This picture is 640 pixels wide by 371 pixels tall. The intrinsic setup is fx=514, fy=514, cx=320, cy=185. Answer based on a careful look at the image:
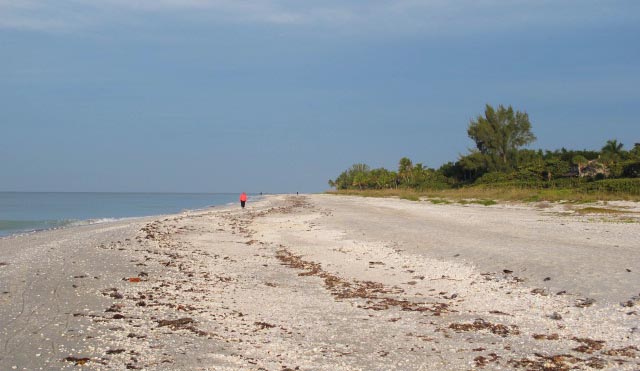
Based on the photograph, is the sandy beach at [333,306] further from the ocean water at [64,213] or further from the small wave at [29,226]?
the ocean water at [64,213]

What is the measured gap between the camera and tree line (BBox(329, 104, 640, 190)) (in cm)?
5684

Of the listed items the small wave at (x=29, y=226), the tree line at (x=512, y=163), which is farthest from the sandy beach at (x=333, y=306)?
the tree line at (x=512, y=163)

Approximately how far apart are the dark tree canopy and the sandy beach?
67282mm

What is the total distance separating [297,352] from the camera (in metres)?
6.52

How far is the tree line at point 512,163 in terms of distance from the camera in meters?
56.8

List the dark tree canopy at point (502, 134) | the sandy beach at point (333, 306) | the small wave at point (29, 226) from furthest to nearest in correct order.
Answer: the dark tree canopy at point (502, 134), the small wave at point (29, 226), the sandy beach at point (333, 306)

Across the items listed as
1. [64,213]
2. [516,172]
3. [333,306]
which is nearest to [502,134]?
[516,172]

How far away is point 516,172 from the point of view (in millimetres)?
67938

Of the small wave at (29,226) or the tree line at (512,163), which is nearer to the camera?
the small wave at (29,226)

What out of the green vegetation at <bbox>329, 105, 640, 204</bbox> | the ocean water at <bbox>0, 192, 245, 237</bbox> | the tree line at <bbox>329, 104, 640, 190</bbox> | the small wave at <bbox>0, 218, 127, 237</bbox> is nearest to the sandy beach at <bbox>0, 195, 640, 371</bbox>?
the small wave at <bbox>0, 218, 127, 237</bbox>

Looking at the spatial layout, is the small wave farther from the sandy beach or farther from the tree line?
the tree line

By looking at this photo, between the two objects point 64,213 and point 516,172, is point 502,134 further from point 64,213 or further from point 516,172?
point 64,213

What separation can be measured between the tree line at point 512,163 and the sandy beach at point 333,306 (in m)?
43.4

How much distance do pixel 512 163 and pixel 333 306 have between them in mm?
78095
